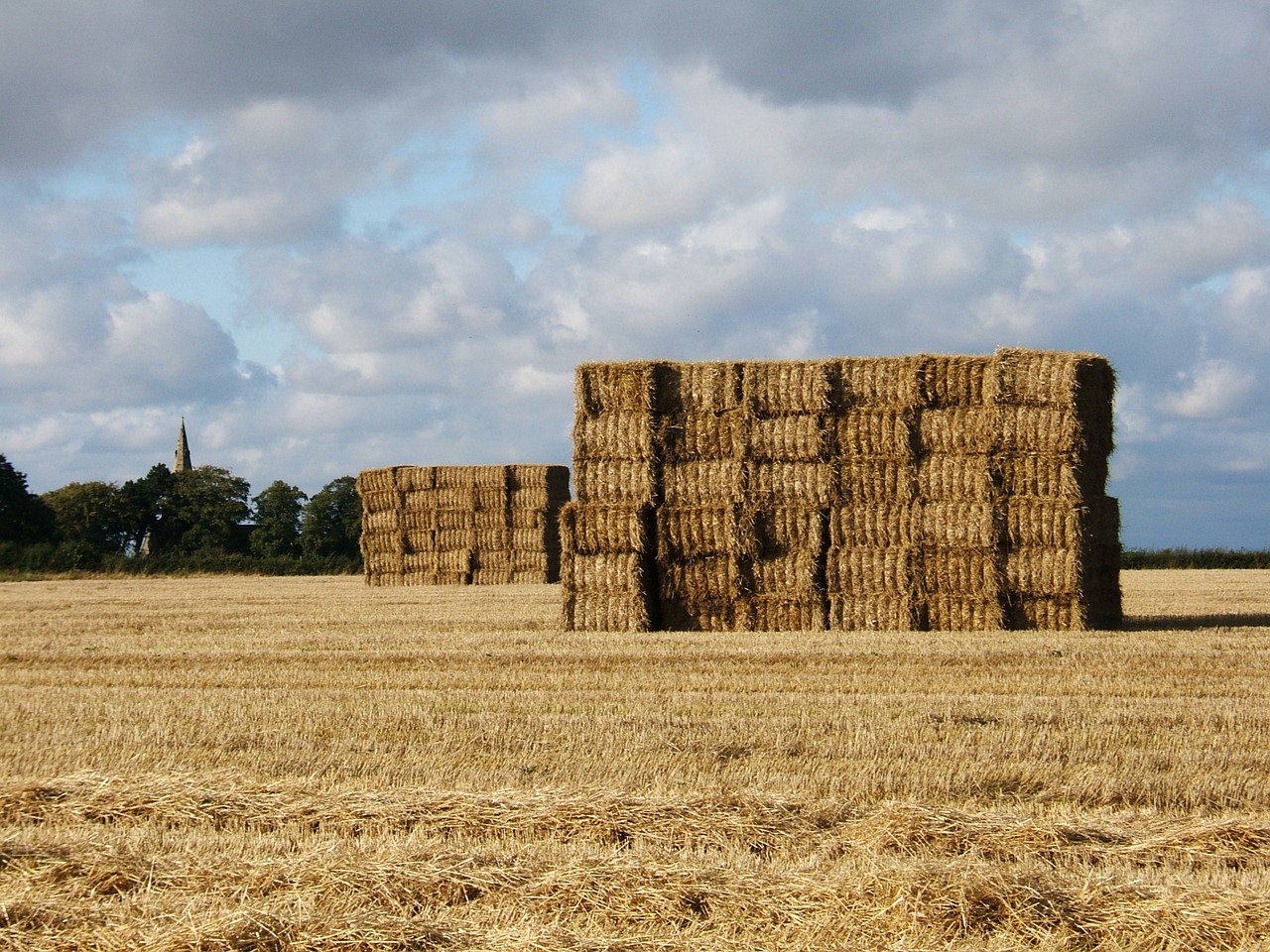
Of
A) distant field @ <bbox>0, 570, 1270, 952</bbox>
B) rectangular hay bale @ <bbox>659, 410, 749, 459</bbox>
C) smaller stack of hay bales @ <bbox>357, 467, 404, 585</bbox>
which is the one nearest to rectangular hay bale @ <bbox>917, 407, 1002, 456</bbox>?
rectangular hay bale @ <bbox>659, 410, 749, 459</bbox>

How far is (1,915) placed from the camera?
4871 mm

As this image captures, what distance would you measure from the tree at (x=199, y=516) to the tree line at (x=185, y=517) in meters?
0.05

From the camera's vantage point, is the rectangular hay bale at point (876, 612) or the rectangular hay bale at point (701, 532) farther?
the rectangular hay bale at point (701, 532)

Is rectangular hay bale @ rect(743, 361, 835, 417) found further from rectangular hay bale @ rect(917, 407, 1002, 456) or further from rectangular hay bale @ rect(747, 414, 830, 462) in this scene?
rectangular hay bale @ rect(917, 407, 1002, 456)

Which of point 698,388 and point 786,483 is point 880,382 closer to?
point 786,483

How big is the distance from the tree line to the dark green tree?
0.15 feet

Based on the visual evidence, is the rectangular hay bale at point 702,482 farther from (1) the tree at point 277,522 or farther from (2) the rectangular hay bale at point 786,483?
(1) the tree at point 277,522

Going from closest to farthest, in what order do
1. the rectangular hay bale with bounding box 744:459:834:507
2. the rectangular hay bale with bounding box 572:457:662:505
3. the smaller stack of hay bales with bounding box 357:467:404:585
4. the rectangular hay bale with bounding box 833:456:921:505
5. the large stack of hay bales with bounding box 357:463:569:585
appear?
the rectangular hay bale with bounding box 833:456:921:505
the rectangular hay bale with bounding box 744:459:834:507
the rectangular hay bale with bounding box 572:457:662:505
the large stack of hay bales with bounding box 357:463:569:585
the smaller stack of hay bales with bounding box 357:467:404:585

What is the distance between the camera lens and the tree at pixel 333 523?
181 feet

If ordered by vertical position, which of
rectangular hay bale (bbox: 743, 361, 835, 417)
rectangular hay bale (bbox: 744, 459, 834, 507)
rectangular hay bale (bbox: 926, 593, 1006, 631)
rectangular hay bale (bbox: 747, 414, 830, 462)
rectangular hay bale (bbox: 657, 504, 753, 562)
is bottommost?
rectangular hay bale (bbox: 926, 593, 1006, 631)

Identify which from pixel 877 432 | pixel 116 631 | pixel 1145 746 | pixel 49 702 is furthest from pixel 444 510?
pixel 1145 746

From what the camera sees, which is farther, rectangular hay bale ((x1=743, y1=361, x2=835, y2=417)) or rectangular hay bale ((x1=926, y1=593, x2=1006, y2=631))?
rectangular hay bale ((x1=743, y1=361, x2=835, y2=417))

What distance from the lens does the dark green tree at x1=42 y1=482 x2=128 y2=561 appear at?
62.7 metres

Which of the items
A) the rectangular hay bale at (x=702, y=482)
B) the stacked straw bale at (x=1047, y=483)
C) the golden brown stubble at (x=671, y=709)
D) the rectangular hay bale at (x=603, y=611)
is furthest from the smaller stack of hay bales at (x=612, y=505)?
the stacked straw bale at (x=1047, y=483)
